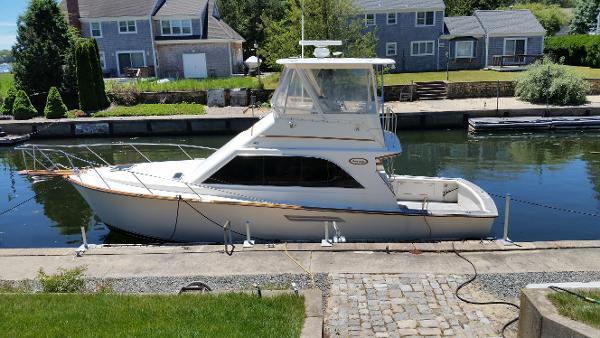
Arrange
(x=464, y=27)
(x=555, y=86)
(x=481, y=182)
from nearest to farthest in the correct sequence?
(x=481, y=182) < (x=555, y=86) < (x=464, y=27)

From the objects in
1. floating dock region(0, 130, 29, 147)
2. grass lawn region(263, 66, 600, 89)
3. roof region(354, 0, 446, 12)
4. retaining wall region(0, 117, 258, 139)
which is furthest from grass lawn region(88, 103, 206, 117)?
roof region(354, 0, 446, 12)

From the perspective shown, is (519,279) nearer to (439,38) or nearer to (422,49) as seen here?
(422,49)

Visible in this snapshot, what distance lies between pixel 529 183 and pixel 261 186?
9945 millimetres

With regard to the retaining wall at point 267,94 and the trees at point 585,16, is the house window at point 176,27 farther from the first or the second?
the trees at point 585,16

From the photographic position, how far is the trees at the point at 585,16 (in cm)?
5247

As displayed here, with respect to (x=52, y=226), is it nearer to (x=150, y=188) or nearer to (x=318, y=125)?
(x=150, y=188)

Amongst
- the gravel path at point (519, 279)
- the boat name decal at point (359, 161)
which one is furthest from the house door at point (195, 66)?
the gravel path at point (519, 279)

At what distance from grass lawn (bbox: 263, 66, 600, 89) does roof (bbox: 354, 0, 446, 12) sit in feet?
16.7

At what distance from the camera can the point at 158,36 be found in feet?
124

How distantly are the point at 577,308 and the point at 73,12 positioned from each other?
39.8 metres

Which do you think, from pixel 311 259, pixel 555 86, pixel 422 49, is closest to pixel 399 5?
pixel 422 49

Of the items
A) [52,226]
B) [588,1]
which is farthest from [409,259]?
[588,1]

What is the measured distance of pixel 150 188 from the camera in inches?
410

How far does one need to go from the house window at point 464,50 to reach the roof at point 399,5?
321cm
